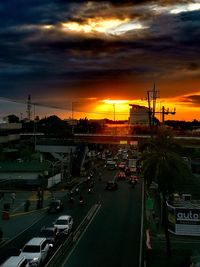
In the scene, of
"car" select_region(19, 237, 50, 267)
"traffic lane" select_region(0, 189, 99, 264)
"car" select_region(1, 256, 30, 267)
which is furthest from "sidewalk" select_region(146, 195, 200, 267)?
"car" select_region(1, 256, 30, 267)

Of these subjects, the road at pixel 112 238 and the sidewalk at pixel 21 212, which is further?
the sidewalk at pixel 21 212

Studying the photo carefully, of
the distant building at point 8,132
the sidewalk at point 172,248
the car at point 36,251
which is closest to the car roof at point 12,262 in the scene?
the car at point 36,251

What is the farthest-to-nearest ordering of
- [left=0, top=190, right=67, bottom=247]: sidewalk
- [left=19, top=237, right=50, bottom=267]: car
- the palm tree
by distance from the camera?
[left=0, top=190, right=67, bottom=247]: sidewalk → the palm tree → [left=19, top=237, right=50, bottom=267]: car

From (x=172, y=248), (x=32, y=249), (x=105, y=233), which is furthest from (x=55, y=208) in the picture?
(x=32, y=249)

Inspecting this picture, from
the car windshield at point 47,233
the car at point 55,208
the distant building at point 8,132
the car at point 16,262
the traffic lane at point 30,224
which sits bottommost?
the traffic lane at point 30,224

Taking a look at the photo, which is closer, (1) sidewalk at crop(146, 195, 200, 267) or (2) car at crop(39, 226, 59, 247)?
(1) sidewalk at crop(146, 195, 200, 267)

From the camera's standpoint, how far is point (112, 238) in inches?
1578

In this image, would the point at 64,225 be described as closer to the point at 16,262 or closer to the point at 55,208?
the point at 55,208

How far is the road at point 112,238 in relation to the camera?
32.9 m

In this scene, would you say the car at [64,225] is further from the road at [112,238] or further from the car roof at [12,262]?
the car roof at [12,262]

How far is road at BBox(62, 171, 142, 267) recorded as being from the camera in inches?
1296

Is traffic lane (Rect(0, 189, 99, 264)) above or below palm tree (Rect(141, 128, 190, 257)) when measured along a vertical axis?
below

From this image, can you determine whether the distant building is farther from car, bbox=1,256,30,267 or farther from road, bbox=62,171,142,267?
car, bbox=1,256,30,267

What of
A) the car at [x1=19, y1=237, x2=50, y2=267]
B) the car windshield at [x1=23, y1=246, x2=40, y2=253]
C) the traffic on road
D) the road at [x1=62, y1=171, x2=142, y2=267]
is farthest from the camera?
the road at [x1=62, y1=171, x2=142, y2=267]
